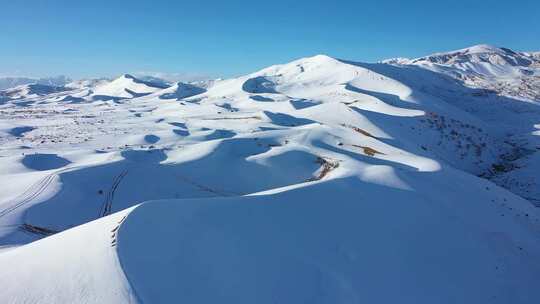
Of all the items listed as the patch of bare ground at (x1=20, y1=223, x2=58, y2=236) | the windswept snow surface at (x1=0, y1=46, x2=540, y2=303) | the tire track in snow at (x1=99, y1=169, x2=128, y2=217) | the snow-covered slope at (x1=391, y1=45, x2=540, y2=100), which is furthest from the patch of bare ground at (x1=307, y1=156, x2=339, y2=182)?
the snow-covered slope at (x1=391, y1=45, x2=540, y2=100)

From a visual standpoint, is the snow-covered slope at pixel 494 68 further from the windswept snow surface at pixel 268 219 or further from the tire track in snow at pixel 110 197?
the tire track in snow at pixel 110 197

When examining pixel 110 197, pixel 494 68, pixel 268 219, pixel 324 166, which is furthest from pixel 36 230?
pixel 494 68

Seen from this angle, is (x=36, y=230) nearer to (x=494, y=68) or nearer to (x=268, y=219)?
(x=268, y=219)

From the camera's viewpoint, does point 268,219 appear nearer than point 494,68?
Yes

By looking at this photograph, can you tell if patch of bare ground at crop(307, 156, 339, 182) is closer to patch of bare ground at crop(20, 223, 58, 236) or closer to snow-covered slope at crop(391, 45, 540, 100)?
patch of bare ground at crop(20, 223, 58, 236)

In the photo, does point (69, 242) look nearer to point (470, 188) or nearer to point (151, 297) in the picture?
point (151, 297)

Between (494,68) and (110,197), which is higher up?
(494,68)

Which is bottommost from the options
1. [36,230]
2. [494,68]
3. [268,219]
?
[36,230]
